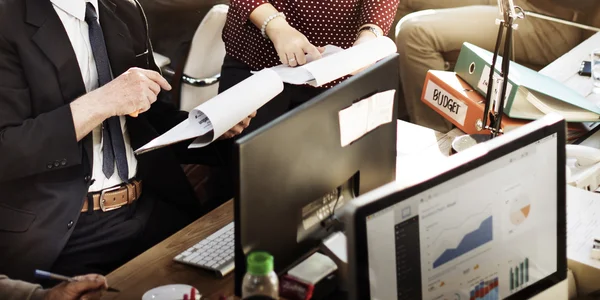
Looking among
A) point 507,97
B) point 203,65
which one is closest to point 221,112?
point 507,97

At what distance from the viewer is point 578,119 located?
2166 millimetres

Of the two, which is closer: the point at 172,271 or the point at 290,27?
the point at 172,271

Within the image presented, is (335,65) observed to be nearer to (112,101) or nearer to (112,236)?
(112,101)

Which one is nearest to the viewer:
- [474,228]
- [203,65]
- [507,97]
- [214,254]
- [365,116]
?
[474,228]

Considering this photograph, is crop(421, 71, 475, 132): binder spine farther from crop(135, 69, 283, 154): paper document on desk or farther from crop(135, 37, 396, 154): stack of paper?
crop(135, 69, 283, 154): paper document on desk

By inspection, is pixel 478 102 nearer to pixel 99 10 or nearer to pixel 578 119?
pixel 578 119

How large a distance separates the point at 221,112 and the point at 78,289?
18.3 inches

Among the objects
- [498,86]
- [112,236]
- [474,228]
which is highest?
[474,228]

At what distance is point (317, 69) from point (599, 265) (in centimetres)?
76

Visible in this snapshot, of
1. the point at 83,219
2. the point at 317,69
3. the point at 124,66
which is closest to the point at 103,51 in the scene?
the point at 124,66

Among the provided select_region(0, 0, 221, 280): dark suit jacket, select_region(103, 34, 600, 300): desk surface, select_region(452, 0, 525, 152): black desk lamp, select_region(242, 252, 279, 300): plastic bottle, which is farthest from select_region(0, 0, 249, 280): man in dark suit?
select_region(242, 252, 279, 300): plastic bottle

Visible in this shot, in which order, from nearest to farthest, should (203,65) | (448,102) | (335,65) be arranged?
(335,65) → (448,102) → (203,65)

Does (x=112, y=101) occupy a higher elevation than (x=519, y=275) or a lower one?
higher

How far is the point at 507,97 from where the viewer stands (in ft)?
7.00
